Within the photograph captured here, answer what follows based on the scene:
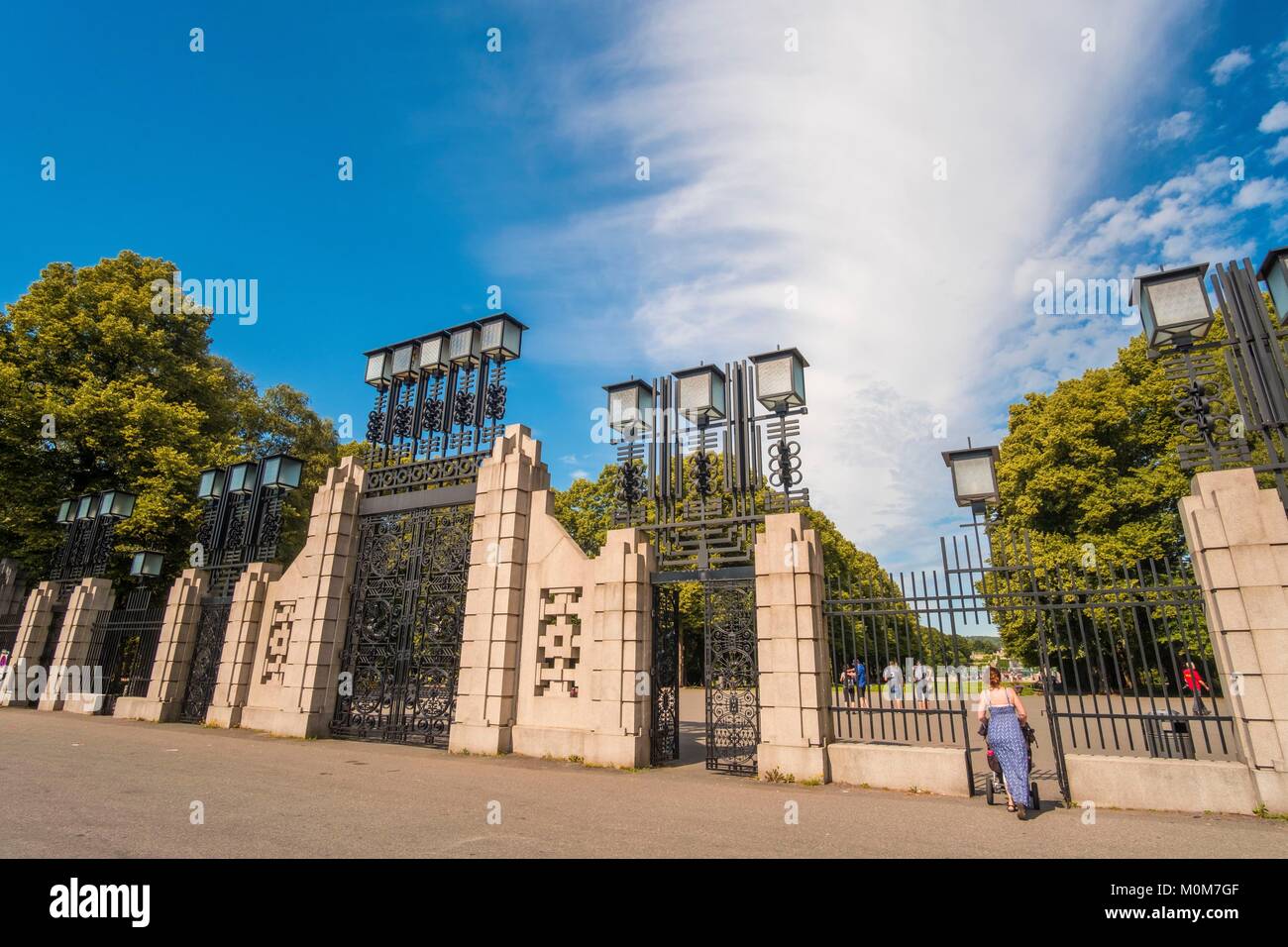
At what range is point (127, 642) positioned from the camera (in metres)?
20.9

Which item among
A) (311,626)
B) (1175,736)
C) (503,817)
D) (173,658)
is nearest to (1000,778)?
(1175,736)

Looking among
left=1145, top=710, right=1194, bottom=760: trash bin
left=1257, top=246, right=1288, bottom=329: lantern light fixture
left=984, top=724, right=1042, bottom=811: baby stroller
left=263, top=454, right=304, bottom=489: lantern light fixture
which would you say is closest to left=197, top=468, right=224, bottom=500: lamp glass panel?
left=263, top=454, right=304, bottom=489: lantern light fixture

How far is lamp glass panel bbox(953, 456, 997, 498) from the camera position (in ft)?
32.2

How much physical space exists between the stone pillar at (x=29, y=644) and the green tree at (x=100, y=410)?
2.18 m

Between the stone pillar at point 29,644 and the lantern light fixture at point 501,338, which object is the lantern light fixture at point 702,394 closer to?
the lantern light fixture at point 501,338

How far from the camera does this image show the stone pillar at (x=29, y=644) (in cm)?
2098

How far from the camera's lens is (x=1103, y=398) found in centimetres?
2780

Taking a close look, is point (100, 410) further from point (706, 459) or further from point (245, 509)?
point (706, 459)

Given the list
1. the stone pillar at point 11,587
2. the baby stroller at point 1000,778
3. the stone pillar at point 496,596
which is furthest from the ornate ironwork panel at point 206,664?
the baby stroller at point 1000,778

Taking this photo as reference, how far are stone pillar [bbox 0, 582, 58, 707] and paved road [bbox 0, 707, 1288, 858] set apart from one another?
45.3ft

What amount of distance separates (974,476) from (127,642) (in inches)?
994

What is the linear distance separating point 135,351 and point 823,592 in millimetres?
28731

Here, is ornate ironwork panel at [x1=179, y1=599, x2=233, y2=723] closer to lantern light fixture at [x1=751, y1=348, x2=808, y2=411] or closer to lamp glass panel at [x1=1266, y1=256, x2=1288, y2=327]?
lantern light fixture at [x1=751, y1=348, x2=808, y2=411]
